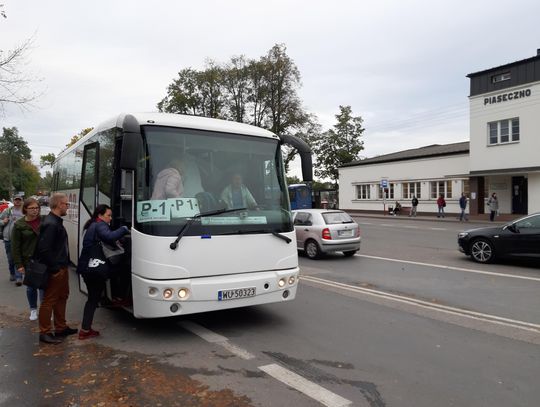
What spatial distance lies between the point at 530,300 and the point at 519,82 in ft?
85.3

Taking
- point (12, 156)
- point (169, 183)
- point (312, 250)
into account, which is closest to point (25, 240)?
point (169, 183)

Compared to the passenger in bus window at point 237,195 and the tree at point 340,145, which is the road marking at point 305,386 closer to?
the passenger in bus window at point 237,195

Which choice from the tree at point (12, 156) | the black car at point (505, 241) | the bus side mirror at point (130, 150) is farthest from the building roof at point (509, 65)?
the tree at point (12, 156)

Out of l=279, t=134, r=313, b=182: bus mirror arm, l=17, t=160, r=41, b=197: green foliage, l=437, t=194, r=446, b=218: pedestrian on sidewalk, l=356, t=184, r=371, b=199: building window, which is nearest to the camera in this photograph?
l=279, t=134, r=313, b=182: bus mirror arm

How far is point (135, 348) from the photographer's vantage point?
522 centimetres

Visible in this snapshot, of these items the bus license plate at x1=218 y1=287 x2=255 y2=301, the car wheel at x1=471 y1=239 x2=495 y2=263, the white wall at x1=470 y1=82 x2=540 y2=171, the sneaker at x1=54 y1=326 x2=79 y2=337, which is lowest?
the sneaker at x1=54 y1=326 x2=79 y2=337

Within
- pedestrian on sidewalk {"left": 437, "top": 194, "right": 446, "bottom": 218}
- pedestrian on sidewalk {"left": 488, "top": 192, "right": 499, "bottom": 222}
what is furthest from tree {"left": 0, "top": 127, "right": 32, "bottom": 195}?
pedestrian on sidewalk {"left": 488, "top": 192, "right": 499, "bottom": 222}

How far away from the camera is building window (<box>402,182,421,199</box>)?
38219 millimetres

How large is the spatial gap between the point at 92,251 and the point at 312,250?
8826 millimetres

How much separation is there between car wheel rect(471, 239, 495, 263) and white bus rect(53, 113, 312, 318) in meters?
Result: 7.92

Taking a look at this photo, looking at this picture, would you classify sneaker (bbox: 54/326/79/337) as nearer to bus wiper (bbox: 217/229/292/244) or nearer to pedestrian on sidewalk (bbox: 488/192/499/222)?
bus wiper (bbox: 217/229/292/244)

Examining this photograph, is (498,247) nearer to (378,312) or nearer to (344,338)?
(378,312)

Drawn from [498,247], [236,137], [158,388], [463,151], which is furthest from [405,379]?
[463,151]

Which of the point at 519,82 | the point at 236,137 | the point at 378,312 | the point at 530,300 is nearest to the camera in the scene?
the point at 236,137
